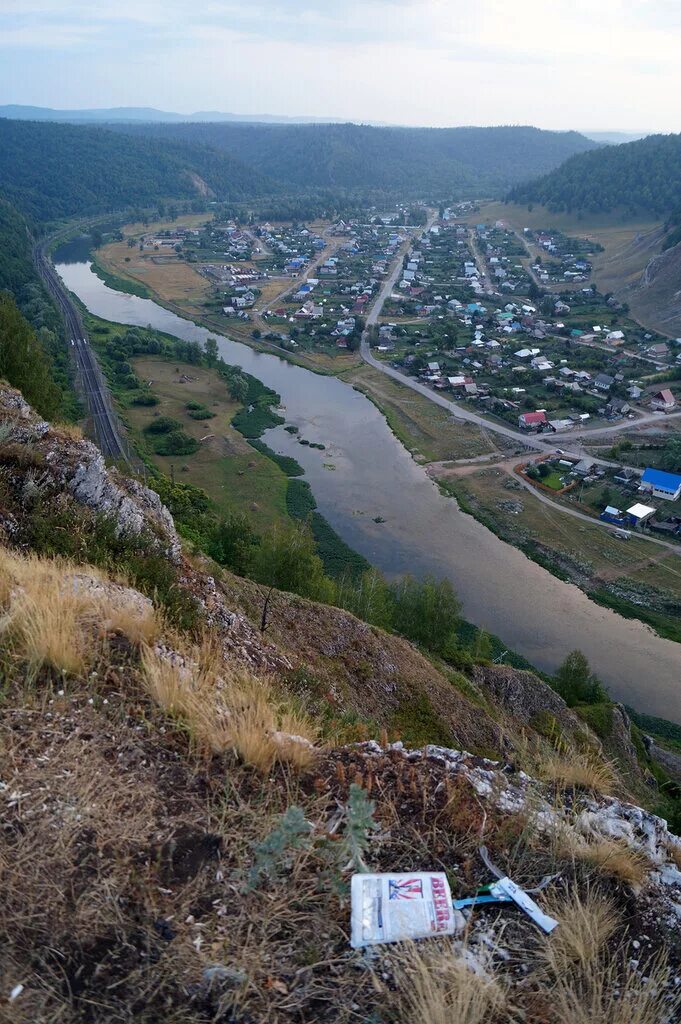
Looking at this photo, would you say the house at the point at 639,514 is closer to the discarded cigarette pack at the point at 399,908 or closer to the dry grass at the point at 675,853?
the dry grass at the point at 675,853

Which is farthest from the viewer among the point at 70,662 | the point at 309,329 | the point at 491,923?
the point at 309,329

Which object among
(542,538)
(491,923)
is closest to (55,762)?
(491,923)

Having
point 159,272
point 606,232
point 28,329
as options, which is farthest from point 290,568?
point 606,232

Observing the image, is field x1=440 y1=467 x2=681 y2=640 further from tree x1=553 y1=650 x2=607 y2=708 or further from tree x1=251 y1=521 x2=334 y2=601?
tree x1=251 y1=521 x2=334 y2=601

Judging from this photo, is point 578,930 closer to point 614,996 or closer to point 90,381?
point 614,996

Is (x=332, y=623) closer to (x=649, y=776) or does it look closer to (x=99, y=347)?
(x=649, y=776)

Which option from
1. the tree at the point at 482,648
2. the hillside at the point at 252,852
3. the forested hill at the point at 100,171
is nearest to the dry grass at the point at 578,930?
the hillside at the point at 252,852
